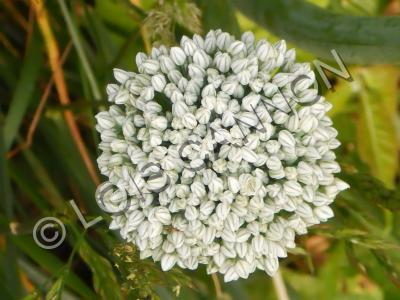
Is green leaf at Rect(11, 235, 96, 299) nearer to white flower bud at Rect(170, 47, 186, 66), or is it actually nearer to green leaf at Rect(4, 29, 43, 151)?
green leaf at Rect(4, 29, 43, 151)

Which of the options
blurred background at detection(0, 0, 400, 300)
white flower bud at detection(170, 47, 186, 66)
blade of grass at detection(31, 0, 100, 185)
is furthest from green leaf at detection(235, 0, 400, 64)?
blade of grass at detection(31, 0, 100, 185)

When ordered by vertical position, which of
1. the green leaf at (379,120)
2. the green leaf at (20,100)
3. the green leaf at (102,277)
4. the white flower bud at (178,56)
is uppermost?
the green leaf at (20,100)

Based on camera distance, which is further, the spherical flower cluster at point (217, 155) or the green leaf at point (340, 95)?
the green leaf at point (340, 95)

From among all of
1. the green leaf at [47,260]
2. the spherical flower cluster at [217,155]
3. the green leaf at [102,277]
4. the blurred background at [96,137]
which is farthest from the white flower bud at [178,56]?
the green leaf at [47,260]

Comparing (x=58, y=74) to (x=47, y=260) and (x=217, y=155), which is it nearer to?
(x=47, y=260)

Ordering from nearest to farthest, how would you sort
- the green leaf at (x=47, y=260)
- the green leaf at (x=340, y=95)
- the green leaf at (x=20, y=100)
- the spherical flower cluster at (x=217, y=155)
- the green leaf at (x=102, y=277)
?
the spherical flower cluster at (x=217, y=155)
the green leaf at (x=102, y=277)
the green leaf at (x=47, y=260)
the green leaf at (x=20, y=100)
the green leaf at (x=340, y=95)

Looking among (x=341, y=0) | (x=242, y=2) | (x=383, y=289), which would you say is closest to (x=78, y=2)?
(x=242, y=2)

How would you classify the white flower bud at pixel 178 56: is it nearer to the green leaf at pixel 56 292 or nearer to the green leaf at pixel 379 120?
the green leaf at pixel 56 292
